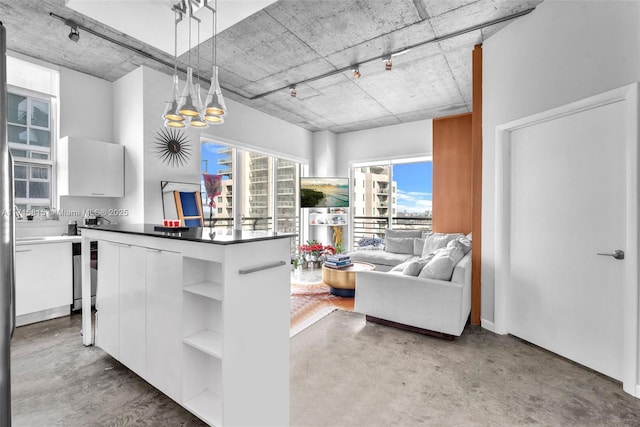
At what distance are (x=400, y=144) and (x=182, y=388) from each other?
5724 millimetres

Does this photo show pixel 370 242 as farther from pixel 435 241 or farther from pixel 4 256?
pixel 4 256

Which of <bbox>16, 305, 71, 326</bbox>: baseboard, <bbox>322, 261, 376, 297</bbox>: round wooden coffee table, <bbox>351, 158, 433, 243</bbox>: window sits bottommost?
<bbox>16, 305, 71, 326</bbox>: baseboard

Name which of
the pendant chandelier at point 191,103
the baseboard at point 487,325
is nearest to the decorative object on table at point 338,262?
the baseboard at point 487,325

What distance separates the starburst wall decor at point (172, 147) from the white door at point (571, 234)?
4025mm

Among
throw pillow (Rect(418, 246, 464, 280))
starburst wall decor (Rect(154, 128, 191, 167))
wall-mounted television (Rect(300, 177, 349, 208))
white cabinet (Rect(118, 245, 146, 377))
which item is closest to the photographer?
white cabinet (Rect(118, 245, 146, 377))

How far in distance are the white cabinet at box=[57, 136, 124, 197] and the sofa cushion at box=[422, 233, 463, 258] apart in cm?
441

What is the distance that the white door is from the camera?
2.30 m

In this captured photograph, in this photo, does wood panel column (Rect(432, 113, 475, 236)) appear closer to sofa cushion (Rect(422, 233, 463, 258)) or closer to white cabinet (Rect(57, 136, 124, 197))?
sofa cushion (Rect(422, 233, 463, 258))

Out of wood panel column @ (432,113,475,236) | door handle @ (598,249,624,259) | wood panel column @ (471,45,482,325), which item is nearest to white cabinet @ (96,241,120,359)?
wood panel column @ (471,45,482,325)

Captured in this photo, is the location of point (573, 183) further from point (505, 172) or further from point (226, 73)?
point (226, 73)

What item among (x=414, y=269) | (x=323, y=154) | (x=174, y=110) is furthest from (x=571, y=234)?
(x=323, y=154)

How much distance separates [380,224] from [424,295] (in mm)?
3934

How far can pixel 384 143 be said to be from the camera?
655 cm

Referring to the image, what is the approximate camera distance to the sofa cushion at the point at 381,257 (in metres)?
5.20
